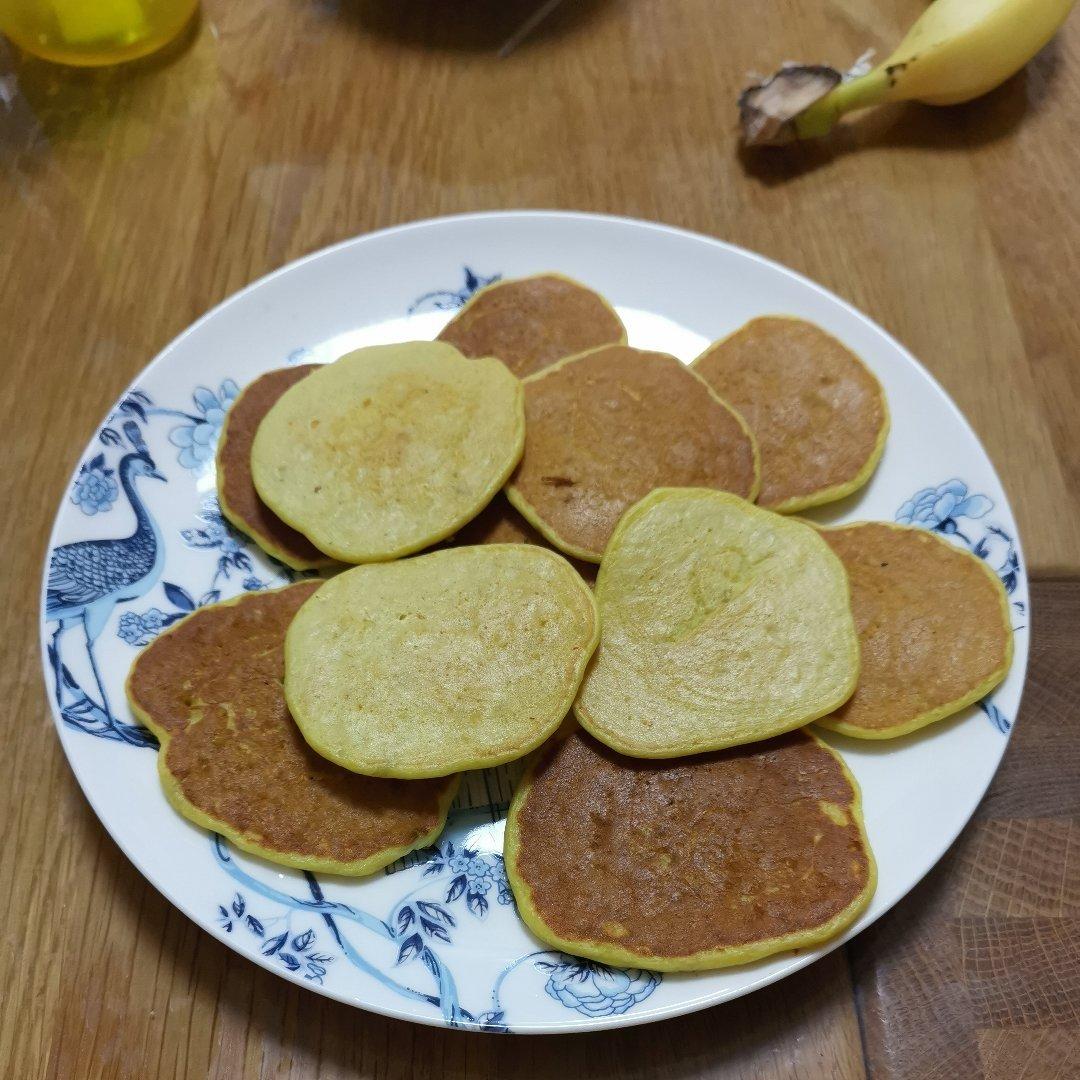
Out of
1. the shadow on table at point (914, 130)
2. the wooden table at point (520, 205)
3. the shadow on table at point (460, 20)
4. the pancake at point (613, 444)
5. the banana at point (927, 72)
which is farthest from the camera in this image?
the shadow on table at point (460, 20)

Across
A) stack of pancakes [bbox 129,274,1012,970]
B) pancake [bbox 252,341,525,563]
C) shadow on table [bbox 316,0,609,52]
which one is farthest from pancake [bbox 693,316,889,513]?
shadow on table [bbox 316,0,609,52]

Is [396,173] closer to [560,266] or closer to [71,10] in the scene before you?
[560,266]

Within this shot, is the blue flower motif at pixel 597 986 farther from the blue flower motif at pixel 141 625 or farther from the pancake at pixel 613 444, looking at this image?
the blue flower motif at pixel 141 625

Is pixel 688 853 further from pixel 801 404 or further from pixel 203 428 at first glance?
pixel 203 428

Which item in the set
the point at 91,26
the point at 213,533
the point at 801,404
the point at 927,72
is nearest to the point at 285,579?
the point at 213,533

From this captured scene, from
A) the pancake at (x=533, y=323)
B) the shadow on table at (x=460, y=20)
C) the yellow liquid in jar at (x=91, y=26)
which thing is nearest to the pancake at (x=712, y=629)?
the pancake at (x=533, y=323)
